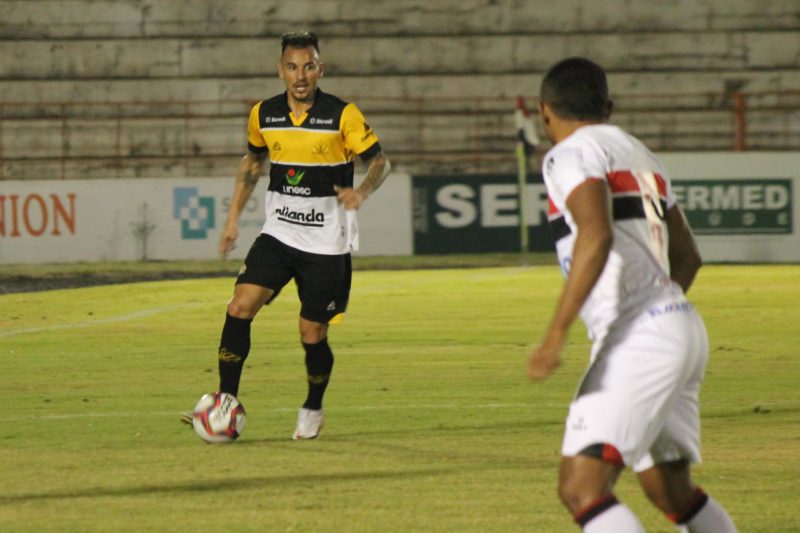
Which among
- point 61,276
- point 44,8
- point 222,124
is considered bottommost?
point 61,276

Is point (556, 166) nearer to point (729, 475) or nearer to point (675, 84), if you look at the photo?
point (729, 475)

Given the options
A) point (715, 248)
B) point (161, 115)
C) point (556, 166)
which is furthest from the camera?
point (161, 115)

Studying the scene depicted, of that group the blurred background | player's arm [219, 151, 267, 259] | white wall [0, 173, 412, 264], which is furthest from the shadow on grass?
the blurred background

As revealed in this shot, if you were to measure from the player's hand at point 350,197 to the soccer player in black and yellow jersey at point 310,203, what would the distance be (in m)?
0.05

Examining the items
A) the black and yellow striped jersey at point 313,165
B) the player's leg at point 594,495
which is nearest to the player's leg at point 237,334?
the black and yellow striped jersey at point 313,165

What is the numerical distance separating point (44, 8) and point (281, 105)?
21663 millimetres

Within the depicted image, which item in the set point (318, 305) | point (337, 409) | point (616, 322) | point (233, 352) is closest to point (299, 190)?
point (318, 305)

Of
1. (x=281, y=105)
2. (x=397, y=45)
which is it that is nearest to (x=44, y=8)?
(x=397, y=45)

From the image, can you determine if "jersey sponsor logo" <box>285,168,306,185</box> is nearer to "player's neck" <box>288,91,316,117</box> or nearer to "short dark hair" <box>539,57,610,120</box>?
"player's neck" <box>288,91,316,117</box>

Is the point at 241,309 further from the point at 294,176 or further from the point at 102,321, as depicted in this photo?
the point at 102,321

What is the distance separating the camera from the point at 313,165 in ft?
28.8

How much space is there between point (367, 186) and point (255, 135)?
712 mm

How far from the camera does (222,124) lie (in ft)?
94.5

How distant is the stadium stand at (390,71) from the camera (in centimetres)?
2853
